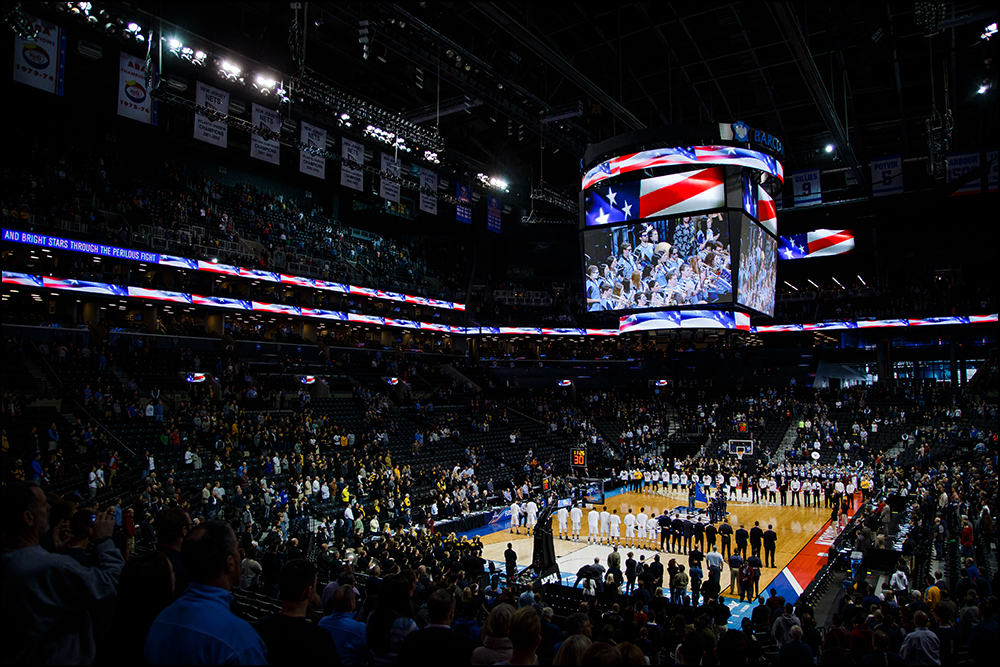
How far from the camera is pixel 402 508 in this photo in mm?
21938

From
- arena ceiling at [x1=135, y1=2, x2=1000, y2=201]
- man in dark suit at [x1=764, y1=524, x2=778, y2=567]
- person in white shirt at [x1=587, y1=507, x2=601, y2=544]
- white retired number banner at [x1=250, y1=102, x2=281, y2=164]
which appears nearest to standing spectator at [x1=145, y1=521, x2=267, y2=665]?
arena ceiling at [x1=135, y1=2, x2=1000, y2=201]

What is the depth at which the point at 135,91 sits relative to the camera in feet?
67.1

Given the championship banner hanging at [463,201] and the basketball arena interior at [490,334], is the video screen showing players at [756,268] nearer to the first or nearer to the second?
the basketball arena interior at [490,334]

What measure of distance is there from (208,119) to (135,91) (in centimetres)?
234

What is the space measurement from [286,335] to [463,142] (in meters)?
14.4

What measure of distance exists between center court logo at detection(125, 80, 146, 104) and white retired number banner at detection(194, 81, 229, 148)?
1.62 meters

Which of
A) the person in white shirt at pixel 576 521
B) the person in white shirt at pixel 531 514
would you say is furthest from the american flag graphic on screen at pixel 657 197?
the person in white shirt at pixel 531 514

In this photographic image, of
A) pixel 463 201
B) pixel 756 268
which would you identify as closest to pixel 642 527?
pixel 756 268

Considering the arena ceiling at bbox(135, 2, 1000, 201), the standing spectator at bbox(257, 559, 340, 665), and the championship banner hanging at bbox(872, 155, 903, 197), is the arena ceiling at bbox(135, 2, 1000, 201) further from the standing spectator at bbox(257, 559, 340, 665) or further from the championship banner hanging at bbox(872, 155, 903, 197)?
the standing spectator at bbox(257, 559, 340, 665)

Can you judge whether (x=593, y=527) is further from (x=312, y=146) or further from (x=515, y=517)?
(x=312, y=146)

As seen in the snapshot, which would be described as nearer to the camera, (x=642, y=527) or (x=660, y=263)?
(x=660, y=263)

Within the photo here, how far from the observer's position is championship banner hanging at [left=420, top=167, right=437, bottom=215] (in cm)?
3015

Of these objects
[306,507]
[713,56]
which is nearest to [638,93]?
[713,56]

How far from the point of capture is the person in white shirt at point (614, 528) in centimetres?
2094
